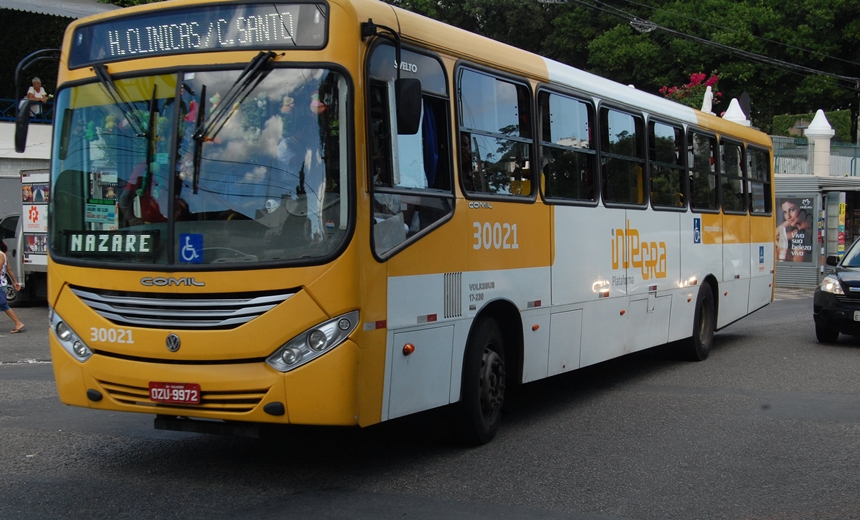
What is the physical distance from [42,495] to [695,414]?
5842 mm

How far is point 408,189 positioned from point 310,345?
1388mm

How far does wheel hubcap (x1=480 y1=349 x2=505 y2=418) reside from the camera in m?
7.68

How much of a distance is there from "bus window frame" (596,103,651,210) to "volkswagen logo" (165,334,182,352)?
5.18 m

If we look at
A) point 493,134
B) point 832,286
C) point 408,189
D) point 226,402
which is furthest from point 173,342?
point 832,286

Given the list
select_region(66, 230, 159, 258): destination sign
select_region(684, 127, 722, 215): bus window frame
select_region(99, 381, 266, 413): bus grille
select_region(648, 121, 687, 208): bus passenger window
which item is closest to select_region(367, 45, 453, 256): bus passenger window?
select_region(99, 381, 266, 413): bus grille

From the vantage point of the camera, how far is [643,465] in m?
7.18

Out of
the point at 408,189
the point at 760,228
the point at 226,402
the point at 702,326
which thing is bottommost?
the point at 702,326

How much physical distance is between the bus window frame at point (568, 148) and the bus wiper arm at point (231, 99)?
3.24 metres

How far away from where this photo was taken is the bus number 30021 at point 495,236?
7598 mm

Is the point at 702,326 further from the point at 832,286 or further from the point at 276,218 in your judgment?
the point at 276,218

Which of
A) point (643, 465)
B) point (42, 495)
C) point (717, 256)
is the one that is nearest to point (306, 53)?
point (42, 495)

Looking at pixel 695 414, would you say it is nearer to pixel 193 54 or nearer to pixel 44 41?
pixel 193 54

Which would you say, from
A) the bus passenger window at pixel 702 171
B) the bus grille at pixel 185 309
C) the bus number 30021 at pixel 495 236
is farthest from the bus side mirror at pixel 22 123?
the bus passenger window at pixel 702 171

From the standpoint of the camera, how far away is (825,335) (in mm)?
15000
